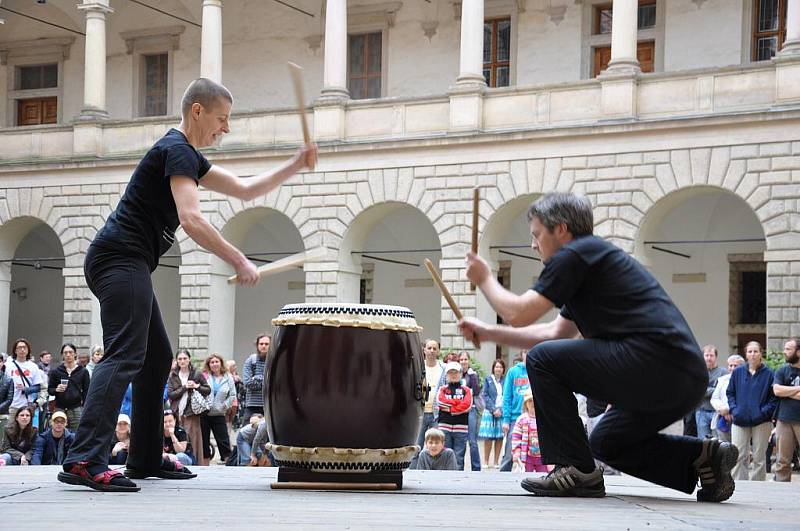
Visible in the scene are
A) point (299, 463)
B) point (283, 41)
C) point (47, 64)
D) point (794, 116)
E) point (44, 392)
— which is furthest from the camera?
point (47, 64)

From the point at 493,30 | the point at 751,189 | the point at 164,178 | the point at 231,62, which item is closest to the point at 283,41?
the point at 231,62

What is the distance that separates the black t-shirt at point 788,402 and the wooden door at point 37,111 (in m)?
21.1

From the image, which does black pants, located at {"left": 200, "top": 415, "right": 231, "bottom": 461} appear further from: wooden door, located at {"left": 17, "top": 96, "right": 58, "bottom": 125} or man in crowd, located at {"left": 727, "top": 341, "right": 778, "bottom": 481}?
wooden door, located at {"left": 17, "top": 96, "right": 58, "bottom": 125}

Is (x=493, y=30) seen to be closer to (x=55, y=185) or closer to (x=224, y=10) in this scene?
(x=224, y=10)

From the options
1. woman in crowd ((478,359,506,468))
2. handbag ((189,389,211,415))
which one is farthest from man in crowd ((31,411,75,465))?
woman in crowd ((478,359,506,468))

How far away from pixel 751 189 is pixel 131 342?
668 inches

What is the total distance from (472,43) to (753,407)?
Result: 12442 mm

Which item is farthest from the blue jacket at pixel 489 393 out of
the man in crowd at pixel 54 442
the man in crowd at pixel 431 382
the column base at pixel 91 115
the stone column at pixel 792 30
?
the column base at pixel 91 115

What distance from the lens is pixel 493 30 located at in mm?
25484

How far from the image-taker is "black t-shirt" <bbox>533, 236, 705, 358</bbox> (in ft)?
14.8

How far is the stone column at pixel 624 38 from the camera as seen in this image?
2161 centimetres

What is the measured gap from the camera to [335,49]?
80.2 ft

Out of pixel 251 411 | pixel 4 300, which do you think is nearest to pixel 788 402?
pixel 251 411

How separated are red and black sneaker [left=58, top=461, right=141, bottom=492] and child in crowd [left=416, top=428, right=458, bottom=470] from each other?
5.70m
